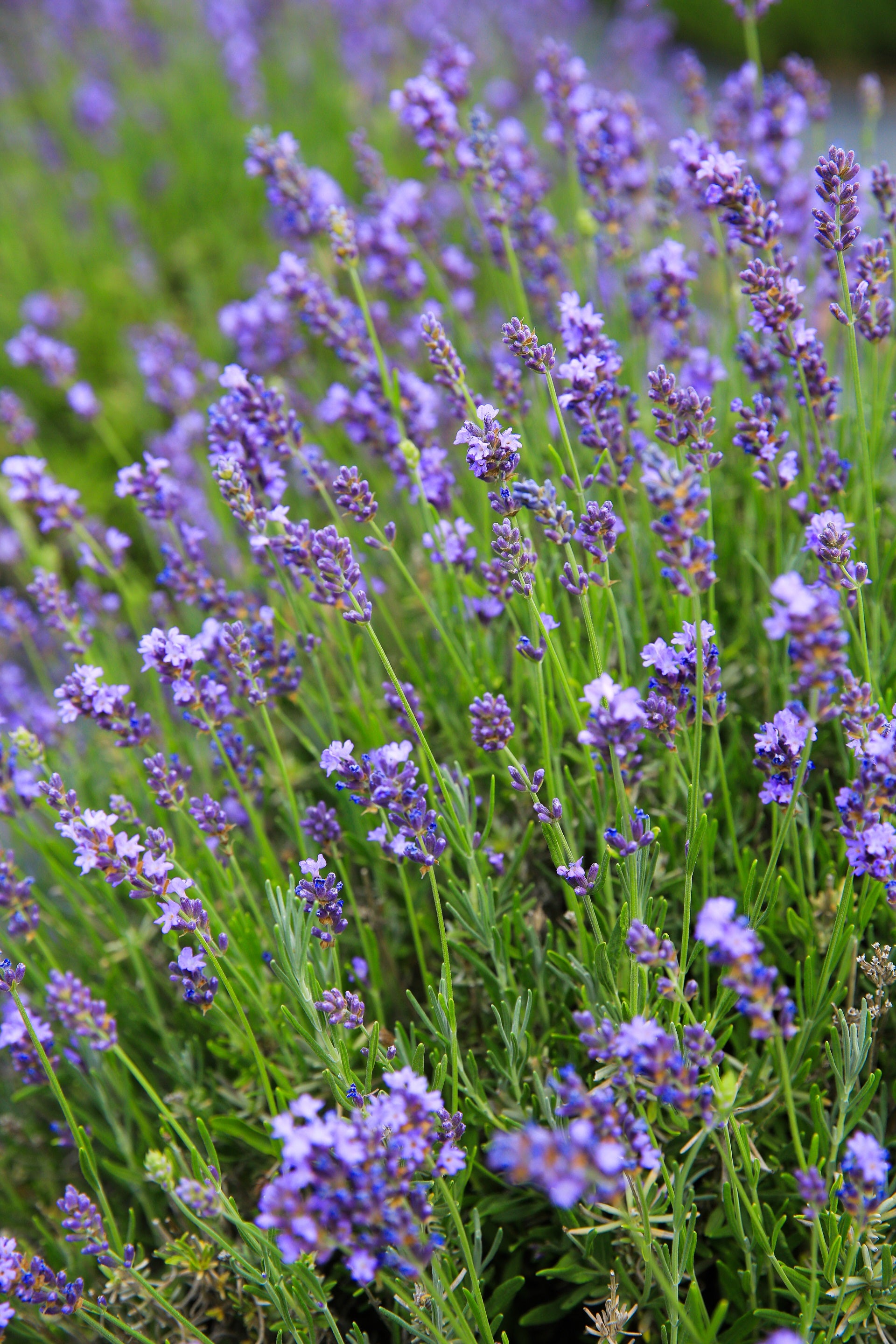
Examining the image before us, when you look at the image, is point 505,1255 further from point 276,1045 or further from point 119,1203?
point 119,1203

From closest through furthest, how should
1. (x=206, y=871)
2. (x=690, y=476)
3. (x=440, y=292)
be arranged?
(x=690, y=476)
(x=206, y=871)
(x=440, y=292)

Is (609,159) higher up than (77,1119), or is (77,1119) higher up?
(609,159)

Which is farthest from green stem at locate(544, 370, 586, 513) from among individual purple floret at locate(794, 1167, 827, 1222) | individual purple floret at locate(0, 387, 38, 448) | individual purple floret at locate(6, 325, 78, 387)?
individual purple floret at locate(6, 325, 78, 387)

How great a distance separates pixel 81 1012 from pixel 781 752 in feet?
4.70

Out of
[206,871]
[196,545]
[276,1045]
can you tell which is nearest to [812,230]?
[196,545]

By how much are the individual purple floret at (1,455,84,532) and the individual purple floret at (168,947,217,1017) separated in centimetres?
130

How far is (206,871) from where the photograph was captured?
2467mm

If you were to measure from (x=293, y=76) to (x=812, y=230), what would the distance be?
5.10m

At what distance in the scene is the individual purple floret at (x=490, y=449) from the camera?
1630mm

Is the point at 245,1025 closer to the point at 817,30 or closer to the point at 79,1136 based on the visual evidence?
the point at 79,1136

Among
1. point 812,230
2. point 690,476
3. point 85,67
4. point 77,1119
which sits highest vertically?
point 85,67

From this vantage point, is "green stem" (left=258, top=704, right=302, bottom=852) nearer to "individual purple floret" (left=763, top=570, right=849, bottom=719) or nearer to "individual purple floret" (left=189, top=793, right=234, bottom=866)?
"individual purple floret" (left=189, top=793, right=234, bottom=866)

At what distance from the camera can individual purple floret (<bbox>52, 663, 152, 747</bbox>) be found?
1.97 m

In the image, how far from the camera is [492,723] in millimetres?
1744
